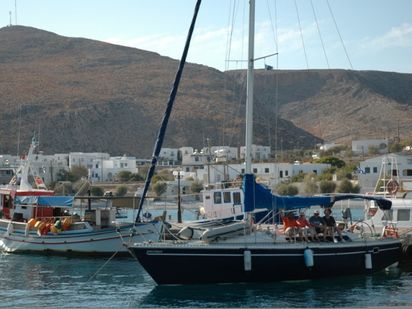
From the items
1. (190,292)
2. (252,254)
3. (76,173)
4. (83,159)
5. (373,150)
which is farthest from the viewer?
(373,150)

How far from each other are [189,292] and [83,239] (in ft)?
42.0

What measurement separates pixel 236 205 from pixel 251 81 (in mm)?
10488

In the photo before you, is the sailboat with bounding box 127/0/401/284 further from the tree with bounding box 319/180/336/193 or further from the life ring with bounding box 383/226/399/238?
the tree with bounding box 319/180/336/193

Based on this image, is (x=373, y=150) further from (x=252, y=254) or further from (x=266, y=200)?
(x=252, y=254)

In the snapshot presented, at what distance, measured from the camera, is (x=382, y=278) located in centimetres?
2636

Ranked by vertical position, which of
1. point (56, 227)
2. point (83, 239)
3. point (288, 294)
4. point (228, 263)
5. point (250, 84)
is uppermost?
point (250, 84)

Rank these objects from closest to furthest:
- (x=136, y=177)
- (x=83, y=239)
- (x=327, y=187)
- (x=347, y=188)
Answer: (x=83, y=239)
(x=347, y=188)
(x=327, y=187)
(x=136, y=177)

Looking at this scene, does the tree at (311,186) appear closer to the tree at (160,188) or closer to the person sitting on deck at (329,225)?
the tree at (160,188)

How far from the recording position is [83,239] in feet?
114

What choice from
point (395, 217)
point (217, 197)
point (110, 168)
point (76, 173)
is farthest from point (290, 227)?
point (110, 168)

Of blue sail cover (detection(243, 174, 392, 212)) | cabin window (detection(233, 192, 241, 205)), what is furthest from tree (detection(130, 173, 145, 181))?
blue sail cover (detection(243, 174, 392, 212))

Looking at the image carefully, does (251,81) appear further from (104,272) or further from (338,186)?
(338,186)

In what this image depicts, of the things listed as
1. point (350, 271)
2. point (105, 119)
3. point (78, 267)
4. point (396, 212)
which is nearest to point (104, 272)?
→ point (78, 267)

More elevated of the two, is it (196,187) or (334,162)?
(334,162)
